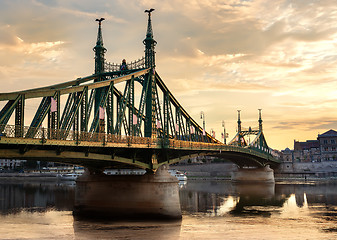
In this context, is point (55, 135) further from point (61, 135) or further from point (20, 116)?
point (20, 116)

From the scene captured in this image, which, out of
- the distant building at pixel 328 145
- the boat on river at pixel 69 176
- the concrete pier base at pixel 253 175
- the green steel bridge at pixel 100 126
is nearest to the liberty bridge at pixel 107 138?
the green steel bridge at pixel 100 126

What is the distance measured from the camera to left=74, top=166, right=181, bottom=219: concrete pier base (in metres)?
45.3

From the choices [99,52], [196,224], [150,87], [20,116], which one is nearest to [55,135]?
[20,116]

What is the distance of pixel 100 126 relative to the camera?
46875mm

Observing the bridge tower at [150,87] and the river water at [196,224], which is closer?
the river water at [196,224]

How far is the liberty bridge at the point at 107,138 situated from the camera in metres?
29.2

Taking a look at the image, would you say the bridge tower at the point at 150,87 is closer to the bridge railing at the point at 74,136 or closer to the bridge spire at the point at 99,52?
the bridge railing at the point at 74,136

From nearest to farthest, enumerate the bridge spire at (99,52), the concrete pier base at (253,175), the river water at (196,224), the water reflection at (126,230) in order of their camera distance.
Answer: the water reflection at (126,230) < the river water at (196,224) < the bridge spire at (99,52) < the concrete pier base at (253,175)

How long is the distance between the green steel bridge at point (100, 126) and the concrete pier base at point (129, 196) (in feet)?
6.53

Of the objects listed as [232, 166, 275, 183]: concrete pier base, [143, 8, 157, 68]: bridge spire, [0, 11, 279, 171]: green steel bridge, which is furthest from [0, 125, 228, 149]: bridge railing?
[232, 166, 275, 183]: concrete pier base

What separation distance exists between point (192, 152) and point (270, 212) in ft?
49.5

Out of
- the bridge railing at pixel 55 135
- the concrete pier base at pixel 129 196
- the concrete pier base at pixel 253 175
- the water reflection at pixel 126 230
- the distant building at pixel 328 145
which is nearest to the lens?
the bridge railing at pixel 55 135

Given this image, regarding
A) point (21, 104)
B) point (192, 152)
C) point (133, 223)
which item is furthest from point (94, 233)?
point (192, 152)

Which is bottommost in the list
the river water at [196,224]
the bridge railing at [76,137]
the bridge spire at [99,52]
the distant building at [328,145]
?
the river water at [196,224]
